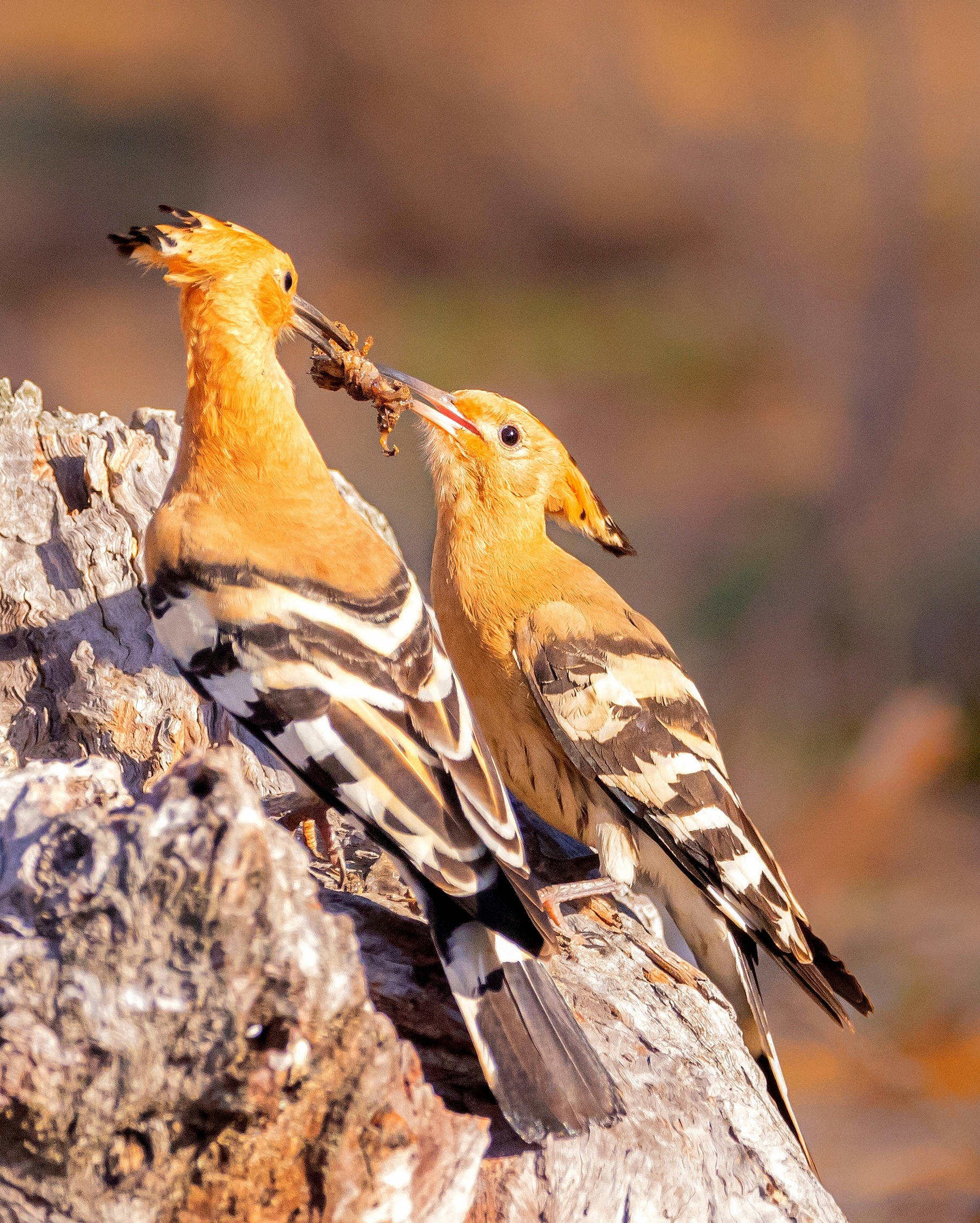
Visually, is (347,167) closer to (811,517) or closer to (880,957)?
(811,517)

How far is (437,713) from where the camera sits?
1683mm

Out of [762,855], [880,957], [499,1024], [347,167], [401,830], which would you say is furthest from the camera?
[347,167]

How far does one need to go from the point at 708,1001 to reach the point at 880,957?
287cm

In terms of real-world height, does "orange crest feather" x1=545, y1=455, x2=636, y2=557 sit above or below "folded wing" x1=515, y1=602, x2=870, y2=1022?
above

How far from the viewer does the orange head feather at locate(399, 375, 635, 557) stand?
7.44ft

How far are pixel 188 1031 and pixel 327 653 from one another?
702mm

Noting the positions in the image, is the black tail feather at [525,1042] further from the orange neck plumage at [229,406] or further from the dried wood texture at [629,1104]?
the orange neck plumage at [229,406]

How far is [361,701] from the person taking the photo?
5.41 ft

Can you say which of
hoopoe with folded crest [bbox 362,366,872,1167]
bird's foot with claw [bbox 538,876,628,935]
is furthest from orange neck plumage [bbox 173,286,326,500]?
bird's foot with claw [bbox 538,876,628,935]

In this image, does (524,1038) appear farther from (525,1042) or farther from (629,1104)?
(629,1104)

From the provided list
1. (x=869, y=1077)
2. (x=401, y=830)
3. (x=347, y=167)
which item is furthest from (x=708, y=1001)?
(x=347, y=167)

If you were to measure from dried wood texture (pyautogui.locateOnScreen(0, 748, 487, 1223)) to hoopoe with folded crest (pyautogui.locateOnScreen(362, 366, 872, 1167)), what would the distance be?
3.11ft

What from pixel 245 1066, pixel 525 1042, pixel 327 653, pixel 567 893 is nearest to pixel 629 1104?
pixel 525 1042

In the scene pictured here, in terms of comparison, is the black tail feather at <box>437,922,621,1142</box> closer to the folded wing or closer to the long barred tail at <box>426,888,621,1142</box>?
the long barred tail at <box>426,888,621,1142</box>
